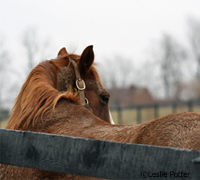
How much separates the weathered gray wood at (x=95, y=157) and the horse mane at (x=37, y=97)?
54 cm

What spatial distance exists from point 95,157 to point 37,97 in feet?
3.83

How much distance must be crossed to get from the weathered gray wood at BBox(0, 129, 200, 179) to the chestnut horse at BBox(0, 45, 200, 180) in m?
0.37

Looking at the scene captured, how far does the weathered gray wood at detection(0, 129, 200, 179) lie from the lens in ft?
3.52

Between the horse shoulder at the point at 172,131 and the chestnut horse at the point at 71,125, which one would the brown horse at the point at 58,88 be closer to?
the chestnut horse at the point at 71,125

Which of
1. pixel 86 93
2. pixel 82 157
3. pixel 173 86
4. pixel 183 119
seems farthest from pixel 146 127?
pixel 173 86

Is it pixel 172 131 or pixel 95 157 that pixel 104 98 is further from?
pixel 95 157

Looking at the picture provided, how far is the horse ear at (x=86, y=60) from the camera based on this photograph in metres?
2.91

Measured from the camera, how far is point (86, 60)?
2963mm

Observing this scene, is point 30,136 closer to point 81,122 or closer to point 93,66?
point 81,122

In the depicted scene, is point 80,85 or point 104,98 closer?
point 80,85

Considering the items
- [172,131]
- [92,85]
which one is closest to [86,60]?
[92,85]

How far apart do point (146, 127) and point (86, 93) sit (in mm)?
1352

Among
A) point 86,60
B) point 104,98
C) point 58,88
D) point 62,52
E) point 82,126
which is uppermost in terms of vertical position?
point 62,52

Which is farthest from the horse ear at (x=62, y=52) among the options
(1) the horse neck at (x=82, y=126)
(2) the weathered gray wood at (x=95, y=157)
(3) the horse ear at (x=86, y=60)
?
(2) the weathered gray wood at (x=95, y=157)
